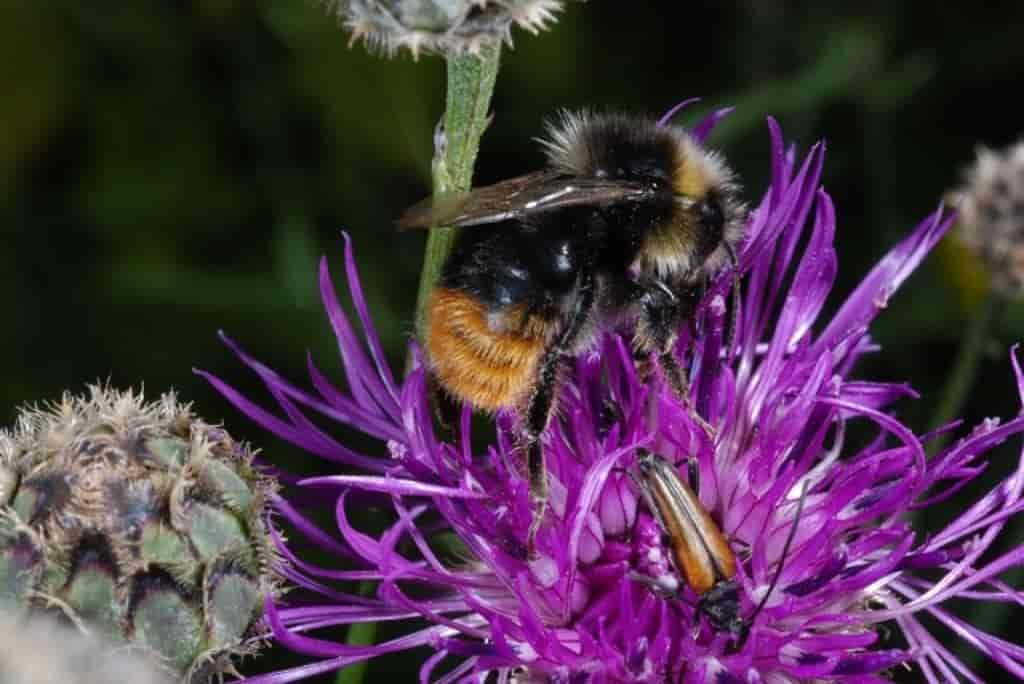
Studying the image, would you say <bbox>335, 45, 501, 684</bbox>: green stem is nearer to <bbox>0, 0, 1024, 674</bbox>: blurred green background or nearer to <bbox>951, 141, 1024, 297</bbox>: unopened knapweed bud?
<bbox>0, 0, 1024, 674</bbox>: blurred green background

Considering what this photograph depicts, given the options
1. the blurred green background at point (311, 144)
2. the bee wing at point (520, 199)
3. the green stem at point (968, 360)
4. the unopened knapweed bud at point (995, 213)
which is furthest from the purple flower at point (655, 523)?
the blurred green background at point (311, 144)

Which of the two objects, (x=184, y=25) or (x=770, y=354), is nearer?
(x=770, y=354)

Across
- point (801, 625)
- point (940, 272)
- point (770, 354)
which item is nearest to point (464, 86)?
point (770, 354)

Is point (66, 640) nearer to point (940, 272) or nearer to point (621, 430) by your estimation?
point (621, 430)

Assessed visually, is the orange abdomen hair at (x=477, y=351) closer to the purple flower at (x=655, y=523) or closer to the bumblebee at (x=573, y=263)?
the bumblebee at (x=573, y=263)

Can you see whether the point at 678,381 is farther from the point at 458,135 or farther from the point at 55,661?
the point at 55,661
